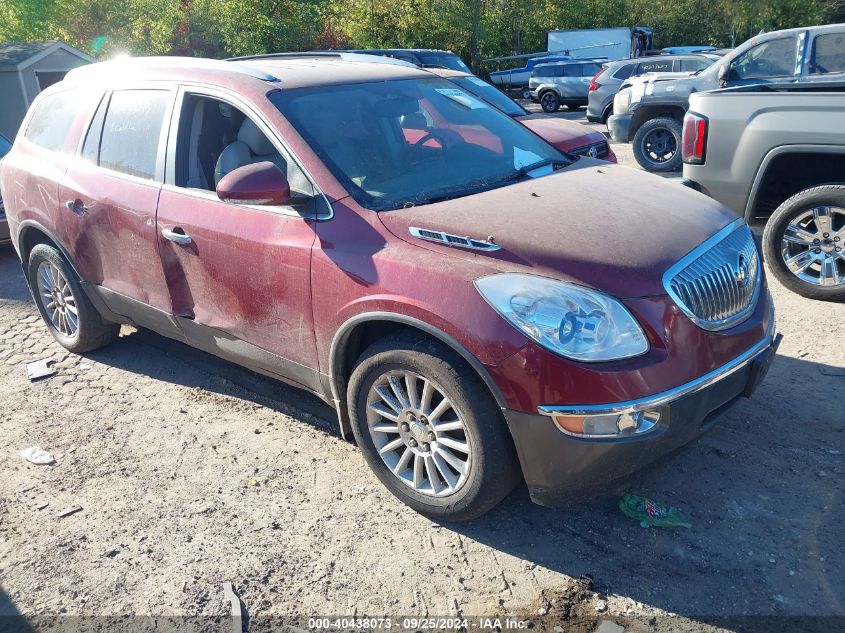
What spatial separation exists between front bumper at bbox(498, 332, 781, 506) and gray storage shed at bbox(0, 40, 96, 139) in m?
16.5

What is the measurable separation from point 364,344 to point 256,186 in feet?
2.76

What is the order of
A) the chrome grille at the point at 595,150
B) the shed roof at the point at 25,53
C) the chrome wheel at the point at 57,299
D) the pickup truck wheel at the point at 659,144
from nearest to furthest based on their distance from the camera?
1. the chrome wheel at the point at 57,299
2. the chrome grille at the point at 595,150
3. the pickup truck wheel at the point at 659,144
4. the shed roof at the point at 25,53

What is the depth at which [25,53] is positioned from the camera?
1606 cm

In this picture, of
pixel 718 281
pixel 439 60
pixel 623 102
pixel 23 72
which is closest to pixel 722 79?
pixel 623 102

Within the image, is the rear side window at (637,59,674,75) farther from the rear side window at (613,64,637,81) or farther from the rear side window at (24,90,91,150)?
the rear side window at (24,90,91,150)

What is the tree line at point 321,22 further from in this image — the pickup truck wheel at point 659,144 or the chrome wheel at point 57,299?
the chrome wheel at point 57,299

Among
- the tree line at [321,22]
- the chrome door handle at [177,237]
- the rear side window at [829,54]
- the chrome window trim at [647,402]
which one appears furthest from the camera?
the tree line at [321,22]

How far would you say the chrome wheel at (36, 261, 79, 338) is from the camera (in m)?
5.04

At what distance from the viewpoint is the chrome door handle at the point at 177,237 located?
3.73m

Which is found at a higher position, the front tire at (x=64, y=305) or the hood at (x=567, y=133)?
the hood at (x=567, y=133)

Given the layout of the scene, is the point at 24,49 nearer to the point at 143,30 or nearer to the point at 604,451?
the point at 143,30

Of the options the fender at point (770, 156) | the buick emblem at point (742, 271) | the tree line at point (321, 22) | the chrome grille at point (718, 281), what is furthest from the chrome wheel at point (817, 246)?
the tree line at point (321, 22)

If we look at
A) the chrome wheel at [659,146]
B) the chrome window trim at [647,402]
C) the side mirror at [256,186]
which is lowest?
the chrome wheel at [659,146]

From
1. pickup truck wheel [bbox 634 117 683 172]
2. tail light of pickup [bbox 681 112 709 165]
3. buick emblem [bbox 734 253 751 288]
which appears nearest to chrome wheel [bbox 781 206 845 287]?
tail light of pickup [bbox 681 112 709 165]
